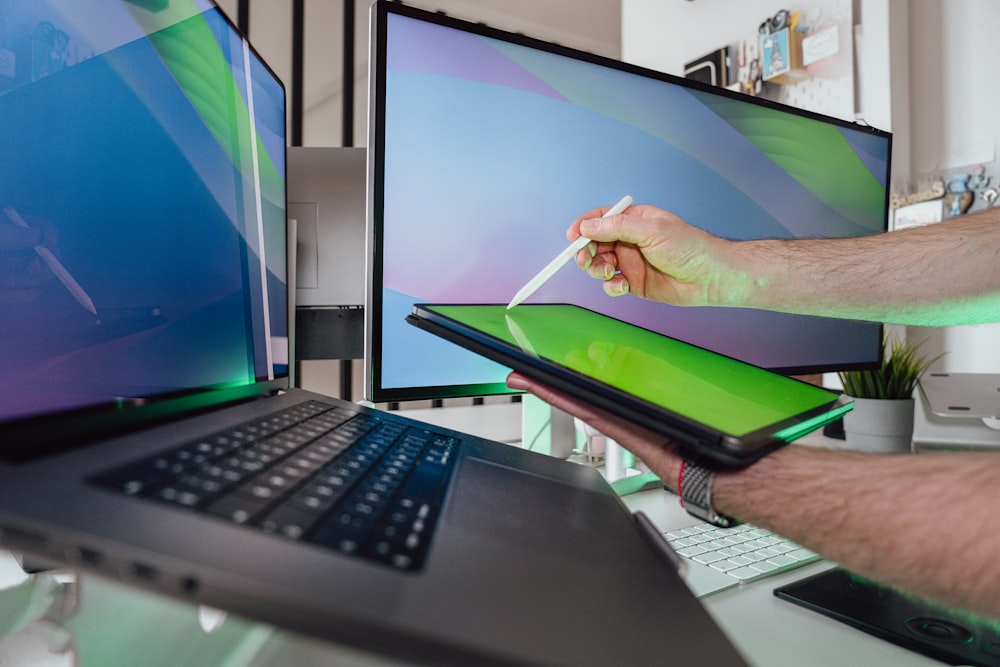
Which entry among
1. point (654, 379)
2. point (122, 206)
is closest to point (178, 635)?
point (122, 206)

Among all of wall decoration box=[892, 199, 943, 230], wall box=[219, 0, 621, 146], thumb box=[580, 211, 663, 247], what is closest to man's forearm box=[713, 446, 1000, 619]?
thumb box=[580, 211, 663, 247]

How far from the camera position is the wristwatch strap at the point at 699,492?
1.33 ft

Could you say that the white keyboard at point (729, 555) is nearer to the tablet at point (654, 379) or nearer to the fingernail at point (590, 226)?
the tablet at point (654, 379)

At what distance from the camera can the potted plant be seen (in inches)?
42.3

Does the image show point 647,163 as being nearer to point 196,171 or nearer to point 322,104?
point 196,171

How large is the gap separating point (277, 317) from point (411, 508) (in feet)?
1.58

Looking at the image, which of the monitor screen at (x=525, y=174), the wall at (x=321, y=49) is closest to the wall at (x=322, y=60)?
the wall at (x=321, y=49)

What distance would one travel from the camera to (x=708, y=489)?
403 millimetres

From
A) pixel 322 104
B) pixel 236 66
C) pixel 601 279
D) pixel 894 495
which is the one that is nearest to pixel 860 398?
pixel 601 279

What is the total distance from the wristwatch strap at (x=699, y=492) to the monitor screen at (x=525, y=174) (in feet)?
1.19

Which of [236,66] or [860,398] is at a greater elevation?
[236,66]

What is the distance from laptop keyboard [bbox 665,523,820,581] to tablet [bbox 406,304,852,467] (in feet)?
0.50

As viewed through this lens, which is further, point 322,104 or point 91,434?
point 322,104

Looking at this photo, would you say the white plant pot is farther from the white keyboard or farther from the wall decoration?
the wall decoration
